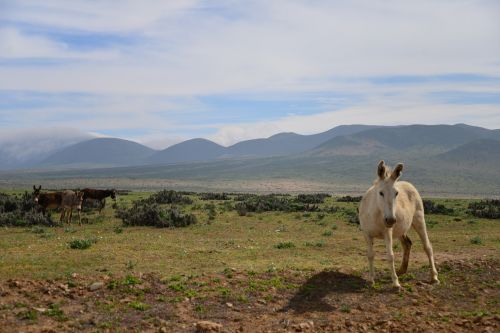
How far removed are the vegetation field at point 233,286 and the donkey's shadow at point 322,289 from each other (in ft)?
0.08

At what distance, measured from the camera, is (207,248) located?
51.8 feet

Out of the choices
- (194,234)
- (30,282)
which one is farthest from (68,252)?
(194,234)

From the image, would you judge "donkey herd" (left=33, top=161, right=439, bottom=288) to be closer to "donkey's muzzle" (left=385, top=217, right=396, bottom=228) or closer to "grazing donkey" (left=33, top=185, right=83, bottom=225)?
"donkey's muzzle" (left=385, top=217, right=396, bottom=228)

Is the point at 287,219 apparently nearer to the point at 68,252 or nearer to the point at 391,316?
the point at 68,252

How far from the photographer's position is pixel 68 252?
13.9 metres

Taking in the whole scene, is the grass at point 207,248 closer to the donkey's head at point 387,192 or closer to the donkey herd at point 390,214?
the donkey herd at point 390,214

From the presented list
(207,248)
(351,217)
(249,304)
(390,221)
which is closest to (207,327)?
(249,304)

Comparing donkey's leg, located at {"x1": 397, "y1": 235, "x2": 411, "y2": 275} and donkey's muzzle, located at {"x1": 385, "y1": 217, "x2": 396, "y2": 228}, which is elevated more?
donkey's muzzle, located at {"x1": 385, "y1": 217, "x2": 396, "y2": 228}

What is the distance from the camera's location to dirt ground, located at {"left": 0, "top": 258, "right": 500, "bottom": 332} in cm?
843

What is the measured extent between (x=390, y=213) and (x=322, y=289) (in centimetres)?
244

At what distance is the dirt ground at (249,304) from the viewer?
8.43m

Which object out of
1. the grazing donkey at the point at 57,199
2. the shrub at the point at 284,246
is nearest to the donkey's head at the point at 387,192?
the shrub at the point at 284,246

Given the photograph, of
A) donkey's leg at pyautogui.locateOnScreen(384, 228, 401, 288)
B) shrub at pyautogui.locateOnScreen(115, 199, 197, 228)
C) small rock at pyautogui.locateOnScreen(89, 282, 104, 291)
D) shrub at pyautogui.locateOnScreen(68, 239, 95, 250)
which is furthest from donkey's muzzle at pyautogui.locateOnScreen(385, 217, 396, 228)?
shrub at pyautogui.locateOnScreen(115, 199, 197, 228)

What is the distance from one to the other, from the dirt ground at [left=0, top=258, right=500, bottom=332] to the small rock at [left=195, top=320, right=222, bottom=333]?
0.02 meters
